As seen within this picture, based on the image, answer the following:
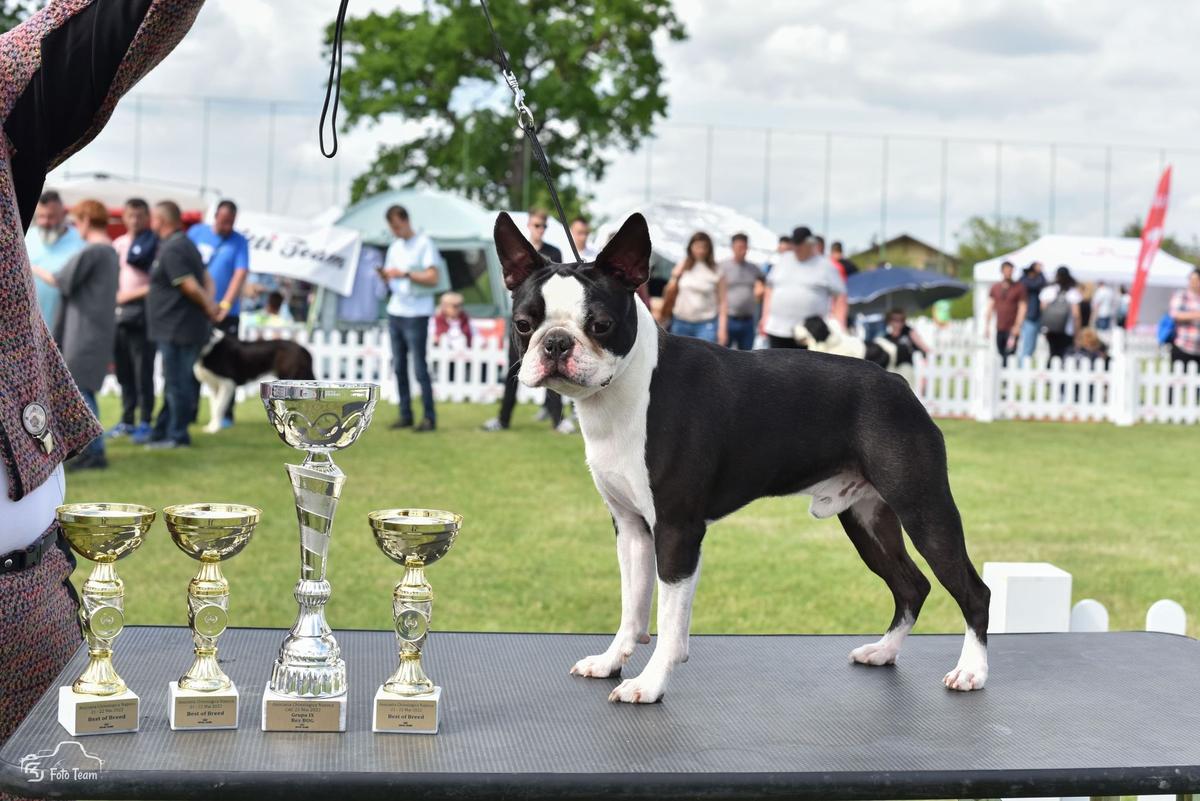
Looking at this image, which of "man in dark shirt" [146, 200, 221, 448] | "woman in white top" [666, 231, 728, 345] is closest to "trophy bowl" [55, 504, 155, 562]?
"man in dark shirt" [146, 200, 221, 448]

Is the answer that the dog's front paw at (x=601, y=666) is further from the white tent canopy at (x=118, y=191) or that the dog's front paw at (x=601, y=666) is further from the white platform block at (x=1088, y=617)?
the white tent canopy at (x=118, y=191)

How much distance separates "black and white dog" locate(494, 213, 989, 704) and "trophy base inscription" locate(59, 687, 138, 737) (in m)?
0.74

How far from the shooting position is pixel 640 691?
2023 mm

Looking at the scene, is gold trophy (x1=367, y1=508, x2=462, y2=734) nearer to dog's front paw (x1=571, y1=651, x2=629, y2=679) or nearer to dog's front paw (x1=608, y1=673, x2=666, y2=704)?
dog's front paw (x1=608, y1=673, x2=666, y2=704)

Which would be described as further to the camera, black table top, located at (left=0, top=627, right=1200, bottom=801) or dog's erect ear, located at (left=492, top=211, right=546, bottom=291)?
dog's erect ear, located at (left=492, top=211, right=546, bottom=291)

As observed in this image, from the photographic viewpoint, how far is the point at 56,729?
171 centimetres

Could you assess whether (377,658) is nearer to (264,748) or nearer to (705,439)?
(264,748)

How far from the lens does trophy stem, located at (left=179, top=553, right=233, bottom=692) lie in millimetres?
1763

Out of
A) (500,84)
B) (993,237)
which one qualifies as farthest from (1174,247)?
(500,84)

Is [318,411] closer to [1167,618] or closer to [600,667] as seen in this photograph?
[600,667]

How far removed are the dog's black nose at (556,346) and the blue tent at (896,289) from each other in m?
21.2

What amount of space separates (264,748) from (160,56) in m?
1.14

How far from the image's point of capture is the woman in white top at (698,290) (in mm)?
10578

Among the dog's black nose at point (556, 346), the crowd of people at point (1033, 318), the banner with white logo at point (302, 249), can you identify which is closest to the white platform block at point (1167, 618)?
the dog's black nose at point (556, 346)
